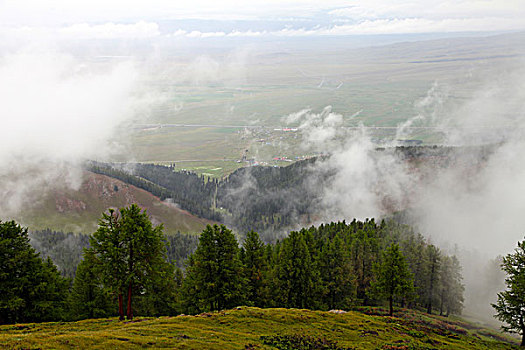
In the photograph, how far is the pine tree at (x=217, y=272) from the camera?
51.9 metres

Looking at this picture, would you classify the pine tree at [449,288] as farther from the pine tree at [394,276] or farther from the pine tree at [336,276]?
the pine tree at [394,276]

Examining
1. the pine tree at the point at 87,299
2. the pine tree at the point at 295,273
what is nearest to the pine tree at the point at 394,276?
the pine tree at the point at 295,273

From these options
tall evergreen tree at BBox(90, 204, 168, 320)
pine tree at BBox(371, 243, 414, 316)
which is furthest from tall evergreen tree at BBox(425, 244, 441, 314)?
tall evergreen tree at BBox(90, 204, 168, 320)

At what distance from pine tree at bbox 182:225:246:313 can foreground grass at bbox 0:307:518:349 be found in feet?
17.1

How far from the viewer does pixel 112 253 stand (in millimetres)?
42406

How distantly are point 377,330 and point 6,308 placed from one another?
169 feet

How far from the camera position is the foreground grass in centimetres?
3225

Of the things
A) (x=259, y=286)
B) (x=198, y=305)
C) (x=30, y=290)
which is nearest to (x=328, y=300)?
(x=259, y=286)

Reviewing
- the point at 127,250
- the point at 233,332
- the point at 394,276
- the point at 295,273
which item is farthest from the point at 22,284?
the point at 394,276

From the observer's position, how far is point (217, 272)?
52906 millimetres

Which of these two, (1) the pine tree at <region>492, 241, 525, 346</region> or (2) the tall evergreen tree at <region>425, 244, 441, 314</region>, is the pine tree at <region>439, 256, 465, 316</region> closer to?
(2) the tall evergreen tree at <region>425, 244, 441, 314</region>

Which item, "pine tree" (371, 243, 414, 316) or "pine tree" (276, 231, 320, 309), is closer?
"pine tree" (371, 243, 414, 316)

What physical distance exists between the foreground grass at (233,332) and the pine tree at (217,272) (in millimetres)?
5225

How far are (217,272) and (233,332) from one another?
14.0 meters
